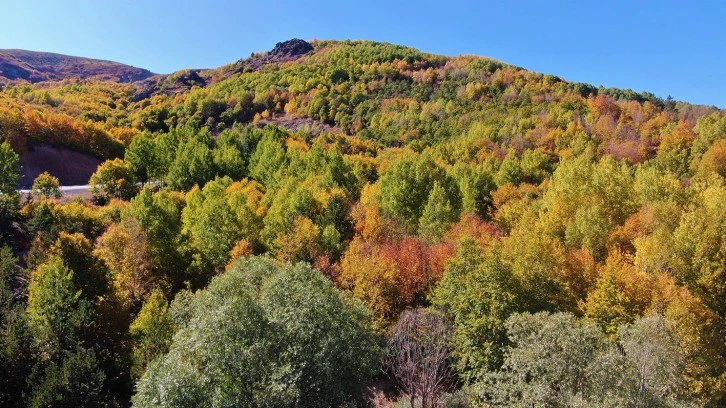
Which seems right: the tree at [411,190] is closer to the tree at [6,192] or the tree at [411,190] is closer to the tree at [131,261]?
the tree at [131,261]

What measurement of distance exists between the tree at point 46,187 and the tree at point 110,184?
5.18 m

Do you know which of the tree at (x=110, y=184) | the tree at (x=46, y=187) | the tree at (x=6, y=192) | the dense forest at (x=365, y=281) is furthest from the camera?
the tree at (x=110, y=184)

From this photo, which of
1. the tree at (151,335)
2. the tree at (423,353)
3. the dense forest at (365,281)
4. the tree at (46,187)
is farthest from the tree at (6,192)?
the tree at (423,353)

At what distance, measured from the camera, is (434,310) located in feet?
118

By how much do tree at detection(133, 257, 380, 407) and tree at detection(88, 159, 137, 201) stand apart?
56.6m

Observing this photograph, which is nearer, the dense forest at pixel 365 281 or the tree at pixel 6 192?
the dense forest at pixel 365 281

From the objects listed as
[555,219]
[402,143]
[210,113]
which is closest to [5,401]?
[555,219]

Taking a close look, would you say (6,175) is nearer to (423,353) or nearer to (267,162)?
(267,162)

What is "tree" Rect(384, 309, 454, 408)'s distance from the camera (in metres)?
31.4

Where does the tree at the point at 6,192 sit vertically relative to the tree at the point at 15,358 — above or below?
above

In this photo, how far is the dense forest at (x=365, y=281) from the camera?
23.4 meters

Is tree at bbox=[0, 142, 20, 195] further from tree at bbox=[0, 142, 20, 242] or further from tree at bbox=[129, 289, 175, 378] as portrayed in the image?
tree at bbox=[129, 289, 175, 378]

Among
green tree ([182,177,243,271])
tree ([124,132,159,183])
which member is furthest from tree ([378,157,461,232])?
tree ([124,132,159,183])

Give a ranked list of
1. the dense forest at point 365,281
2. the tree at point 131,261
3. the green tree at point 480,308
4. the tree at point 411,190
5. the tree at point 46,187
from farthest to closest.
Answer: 1. the tree at point 46,187
2. the tree at point 411,190
3. the tree at point 131,261
4. the green tree at point 480,308
5. the dense forest at point 365,281
